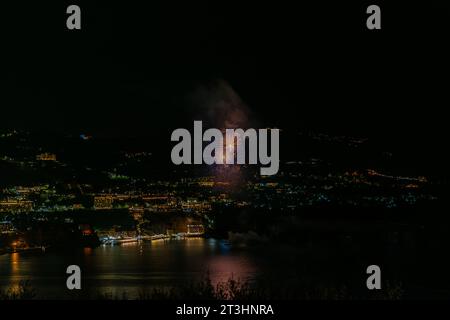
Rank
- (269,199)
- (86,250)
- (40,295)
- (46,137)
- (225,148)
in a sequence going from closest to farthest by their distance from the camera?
(40,295) → (225,148) → (86,250) → (269,199) → (46,137)

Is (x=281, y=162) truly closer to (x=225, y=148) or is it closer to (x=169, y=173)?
(x=169, y=173)

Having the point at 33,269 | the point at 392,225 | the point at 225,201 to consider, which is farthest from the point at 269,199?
the point at 33,269

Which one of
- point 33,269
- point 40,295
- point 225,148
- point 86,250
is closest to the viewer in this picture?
point 40,295

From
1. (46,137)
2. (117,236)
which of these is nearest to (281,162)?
(117,236)
